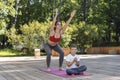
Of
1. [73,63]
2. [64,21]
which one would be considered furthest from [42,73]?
[64,21]

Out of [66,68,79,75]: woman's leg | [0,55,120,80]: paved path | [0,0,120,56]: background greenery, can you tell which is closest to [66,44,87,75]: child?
[66,68,79,75]: woman's leg

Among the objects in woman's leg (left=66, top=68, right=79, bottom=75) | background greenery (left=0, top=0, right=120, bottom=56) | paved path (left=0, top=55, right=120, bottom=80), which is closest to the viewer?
paved path (left=0, top=55, right=120, bottom=80)

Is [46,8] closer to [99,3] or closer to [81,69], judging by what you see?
[99,3]

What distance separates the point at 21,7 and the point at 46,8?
13.3 feet

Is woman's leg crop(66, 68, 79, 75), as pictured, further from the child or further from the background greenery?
the background greenery

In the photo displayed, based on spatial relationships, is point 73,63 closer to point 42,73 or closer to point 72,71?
point 72,71

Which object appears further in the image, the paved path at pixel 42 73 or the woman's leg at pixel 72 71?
the woman's leg at pixel 72 71

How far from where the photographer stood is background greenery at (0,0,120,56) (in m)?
35.2

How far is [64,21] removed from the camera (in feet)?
165

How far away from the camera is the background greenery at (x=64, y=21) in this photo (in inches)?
1385

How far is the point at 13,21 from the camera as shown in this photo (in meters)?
50.3

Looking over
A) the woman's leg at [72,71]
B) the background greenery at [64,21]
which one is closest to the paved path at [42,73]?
the woman's leg at [72,71]

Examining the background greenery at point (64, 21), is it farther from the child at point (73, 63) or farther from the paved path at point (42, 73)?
the child at point (73, 63)

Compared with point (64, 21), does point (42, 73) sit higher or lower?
lower
